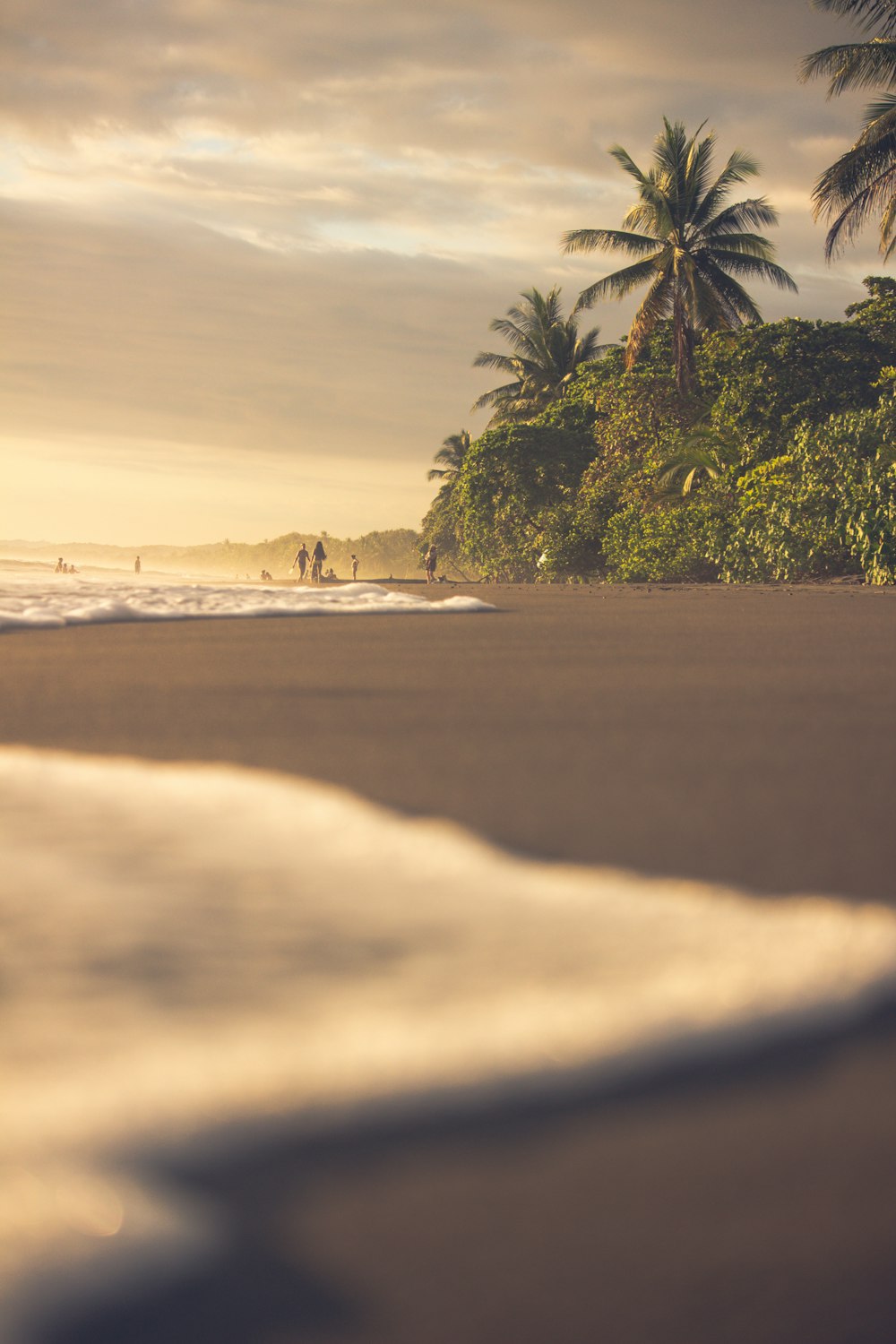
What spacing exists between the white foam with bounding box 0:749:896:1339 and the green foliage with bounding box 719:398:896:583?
17.2 metres

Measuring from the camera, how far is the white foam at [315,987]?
3.51ft

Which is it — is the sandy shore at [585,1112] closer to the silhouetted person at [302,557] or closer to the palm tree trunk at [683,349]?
the palm tree trunk at [683,349]

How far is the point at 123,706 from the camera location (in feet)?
13.3

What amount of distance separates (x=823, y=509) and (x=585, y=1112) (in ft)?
64.3

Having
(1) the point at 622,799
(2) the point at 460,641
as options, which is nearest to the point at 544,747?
(1) the point at 622,799

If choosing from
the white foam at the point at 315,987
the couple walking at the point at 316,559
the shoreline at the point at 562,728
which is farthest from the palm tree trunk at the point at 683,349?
the white foam at the point at 315,987

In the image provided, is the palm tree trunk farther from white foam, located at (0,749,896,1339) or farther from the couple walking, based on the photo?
white foam, located at (0,749,896,1339)

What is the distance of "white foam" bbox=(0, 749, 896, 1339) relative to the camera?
3.51ft

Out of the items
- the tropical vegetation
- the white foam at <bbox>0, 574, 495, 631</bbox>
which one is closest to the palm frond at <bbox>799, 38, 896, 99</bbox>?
the tropical vegetation

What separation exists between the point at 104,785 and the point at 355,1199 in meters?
1.86

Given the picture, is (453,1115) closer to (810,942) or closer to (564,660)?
(810,942)

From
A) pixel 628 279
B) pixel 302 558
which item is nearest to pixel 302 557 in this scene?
pixel 302 558

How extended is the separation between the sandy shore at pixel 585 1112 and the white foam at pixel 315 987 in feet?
0.23

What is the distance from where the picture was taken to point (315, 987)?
1383mm
